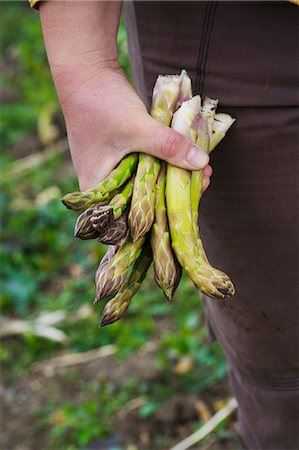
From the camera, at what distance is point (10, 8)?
6797mm

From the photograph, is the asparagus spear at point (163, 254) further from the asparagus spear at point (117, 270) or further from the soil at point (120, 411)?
the soil at point (120, 411)

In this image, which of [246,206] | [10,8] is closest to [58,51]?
[246,206]

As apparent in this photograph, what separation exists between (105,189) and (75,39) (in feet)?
0.93

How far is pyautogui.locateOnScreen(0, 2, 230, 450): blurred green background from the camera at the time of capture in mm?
2834

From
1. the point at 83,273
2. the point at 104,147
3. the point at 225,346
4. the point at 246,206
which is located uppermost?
the point at 104,147

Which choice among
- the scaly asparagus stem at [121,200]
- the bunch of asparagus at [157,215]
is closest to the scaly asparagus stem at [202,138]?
the bunch of asparagus at [157,215]

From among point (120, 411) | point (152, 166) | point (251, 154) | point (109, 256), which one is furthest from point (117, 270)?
point (120, 411)

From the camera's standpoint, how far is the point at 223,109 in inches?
58.6

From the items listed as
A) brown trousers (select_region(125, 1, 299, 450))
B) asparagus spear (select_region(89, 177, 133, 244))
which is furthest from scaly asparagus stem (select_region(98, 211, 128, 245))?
brown trousers (select_region(125, 1, 299, 450))

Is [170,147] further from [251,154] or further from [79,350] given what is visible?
[79,350]

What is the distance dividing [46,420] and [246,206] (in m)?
1.67

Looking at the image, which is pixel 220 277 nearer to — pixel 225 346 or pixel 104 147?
pixel 104 147

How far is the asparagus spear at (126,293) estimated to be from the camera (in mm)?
1392

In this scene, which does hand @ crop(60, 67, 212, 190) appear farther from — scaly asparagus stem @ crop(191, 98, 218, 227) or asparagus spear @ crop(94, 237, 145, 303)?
asparagus spear @ crop(94, 237, 145, 303)
